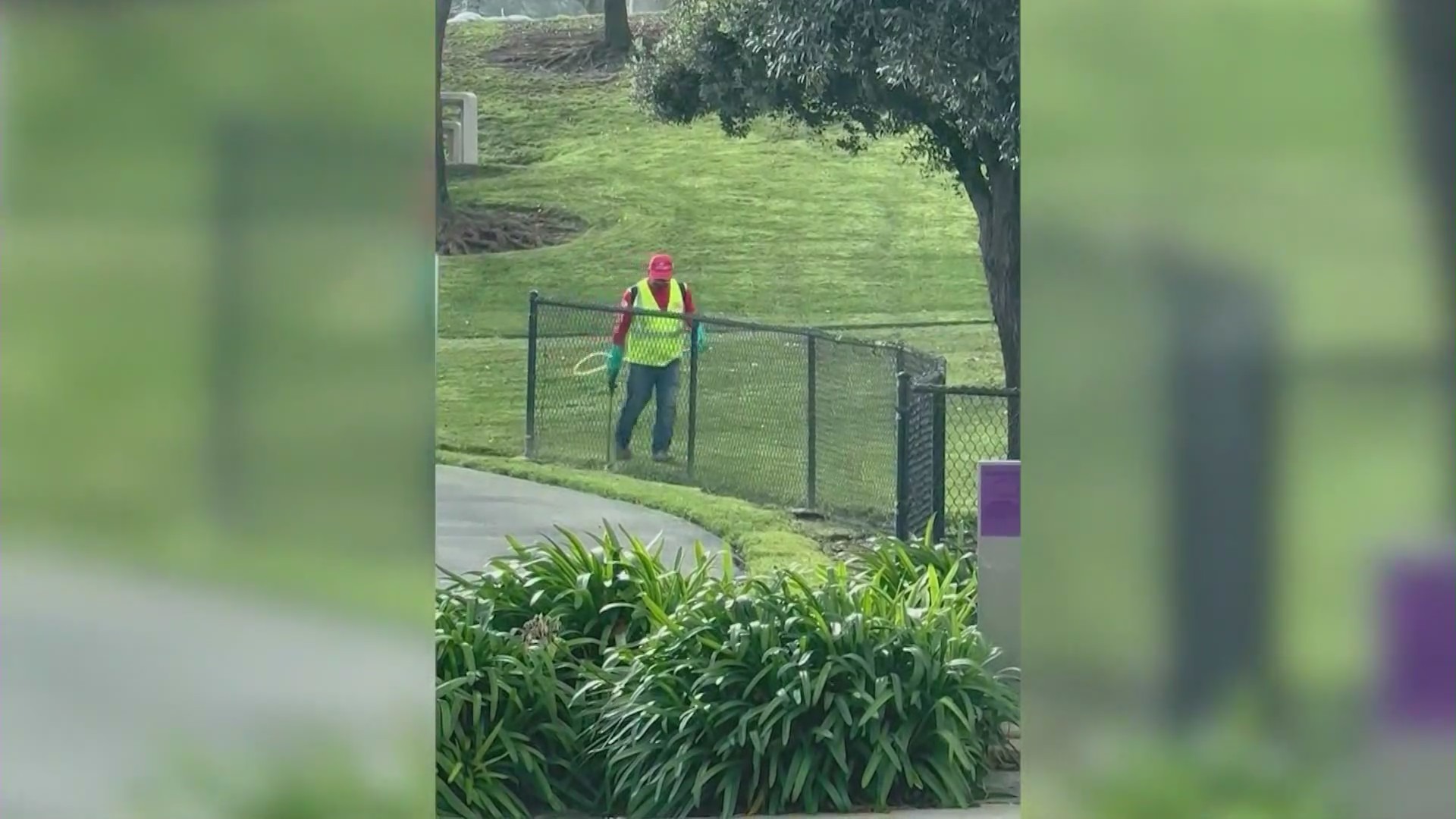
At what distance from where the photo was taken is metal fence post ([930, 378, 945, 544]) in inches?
420

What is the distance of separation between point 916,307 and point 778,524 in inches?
223

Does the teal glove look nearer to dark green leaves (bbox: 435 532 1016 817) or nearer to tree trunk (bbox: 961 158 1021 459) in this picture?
tree trunk (bbox: 961 158 1021 459)

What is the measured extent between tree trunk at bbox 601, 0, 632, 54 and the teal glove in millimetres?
7787

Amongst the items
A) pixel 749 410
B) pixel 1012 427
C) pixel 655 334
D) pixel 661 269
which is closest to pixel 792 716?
pixel 1012 427

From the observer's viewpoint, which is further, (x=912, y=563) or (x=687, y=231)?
(x=687, y=231)

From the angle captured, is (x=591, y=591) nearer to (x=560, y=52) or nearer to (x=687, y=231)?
(x=687, y=231)

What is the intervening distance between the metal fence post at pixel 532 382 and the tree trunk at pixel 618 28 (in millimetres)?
6321


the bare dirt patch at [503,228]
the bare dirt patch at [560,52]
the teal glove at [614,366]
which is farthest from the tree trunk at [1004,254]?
the bare dirt patch at [560,52]

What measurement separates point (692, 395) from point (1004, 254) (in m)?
2.87

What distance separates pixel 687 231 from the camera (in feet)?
65.1

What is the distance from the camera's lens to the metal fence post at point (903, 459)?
10570mm
